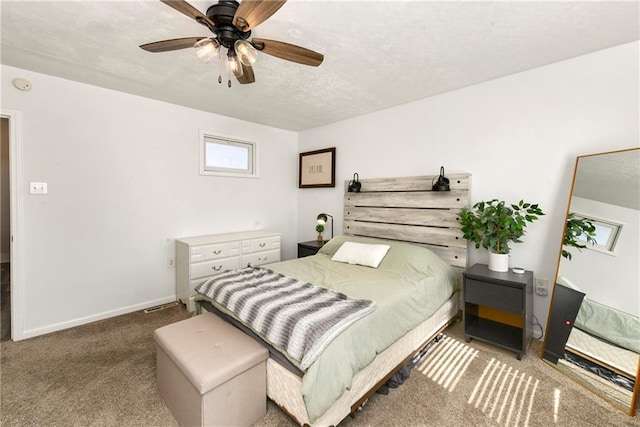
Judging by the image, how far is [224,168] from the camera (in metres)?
3.79

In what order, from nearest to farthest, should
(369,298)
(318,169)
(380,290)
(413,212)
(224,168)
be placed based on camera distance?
(369,298) < (380,290) < (413,212) < (224,168) < (318,169)

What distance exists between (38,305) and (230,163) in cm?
246

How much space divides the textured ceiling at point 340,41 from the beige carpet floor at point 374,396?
241cm

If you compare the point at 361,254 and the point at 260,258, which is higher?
the point at 361,254

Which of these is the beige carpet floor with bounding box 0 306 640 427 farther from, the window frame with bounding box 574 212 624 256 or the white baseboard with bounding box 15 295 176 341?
the window frame with bounding box 574 212 624 256

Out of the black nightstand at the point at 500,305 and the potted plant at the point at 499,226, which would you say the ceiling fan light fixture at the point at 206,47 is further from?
the black nightstand at the point at 500,305

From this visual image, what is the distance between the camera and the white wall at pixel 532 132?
2.09 meters

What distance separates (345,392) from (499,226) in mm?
1883

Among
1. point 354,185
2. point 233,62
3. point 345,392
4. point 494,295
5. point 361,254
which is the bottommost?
point 345,392

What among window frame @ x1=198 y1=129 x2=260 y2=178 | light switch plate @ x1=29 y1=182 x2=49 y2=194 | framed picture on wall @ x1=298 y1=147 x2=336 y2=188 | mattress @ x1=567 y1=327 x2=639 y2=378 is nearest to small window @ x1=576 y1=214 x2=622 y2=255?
mattress @ x1=567 y1=327 x2=639 y2=378

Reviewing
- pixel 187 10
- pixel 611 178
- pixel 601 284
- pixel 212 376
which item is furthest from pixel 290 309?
pixel 611 178

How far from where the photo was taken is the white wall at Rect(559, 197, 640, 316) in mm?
1785

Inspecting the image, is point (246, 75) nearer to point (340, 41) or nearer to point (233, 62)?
point (233, 62)

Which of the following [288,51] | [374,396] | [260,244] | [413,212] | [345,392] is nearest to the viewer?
[345,392]
